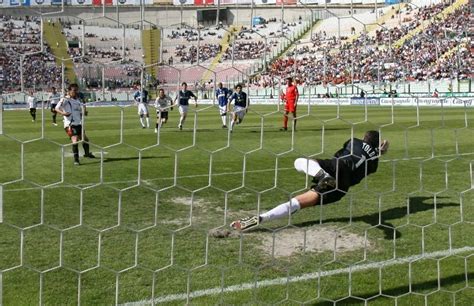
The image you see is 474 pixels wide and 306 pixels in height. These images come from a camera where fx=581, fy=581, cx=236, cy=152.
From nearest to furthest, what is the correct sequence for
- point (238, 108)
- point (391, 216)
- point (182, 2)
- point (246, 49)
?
1. point (182, 2)
2. point (391, 216)
3. point (246, 49)
4. point (238, 108)

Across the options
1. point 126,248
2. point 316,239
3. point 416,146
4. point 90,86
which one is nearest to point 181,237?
point 126,248

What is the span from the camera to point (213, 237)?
18.4 ft

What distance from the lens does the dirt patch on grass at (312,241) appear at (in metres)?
5.21

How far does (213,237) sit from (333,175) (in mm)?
1301

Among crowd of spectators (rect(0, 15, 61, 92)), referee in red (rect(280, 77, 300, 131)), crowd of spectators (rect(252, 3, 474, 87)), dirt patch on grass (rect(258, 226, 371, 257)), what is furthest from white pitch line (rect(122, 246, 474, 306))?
referee in red (rect(280, 77, 300, 131))

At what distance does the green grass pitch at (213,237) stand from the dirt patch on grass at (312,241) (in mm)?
53

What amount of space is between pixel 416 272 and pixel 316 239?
1.14 metres

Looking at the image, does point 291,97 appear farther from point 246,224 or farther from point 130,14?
point 130,14

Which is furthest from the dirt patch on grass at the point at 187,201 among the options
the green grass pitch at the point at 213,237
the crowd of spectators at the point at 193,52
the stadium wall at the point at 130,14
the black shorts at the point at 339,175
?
the stadium wall at the point at 130,14

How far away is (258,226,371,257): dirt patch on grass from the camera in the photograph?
5.21m

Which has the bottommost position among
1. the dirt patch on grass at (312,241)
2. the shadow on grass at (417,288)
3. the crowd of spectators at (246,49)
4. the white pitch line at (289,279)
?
the shadow on grass at (417,288)

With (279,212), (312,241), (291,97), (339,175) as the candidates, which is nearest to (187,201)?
(279,212)

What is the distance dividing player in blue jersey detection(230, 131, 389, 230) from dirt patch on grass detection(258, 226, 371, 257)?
212mm

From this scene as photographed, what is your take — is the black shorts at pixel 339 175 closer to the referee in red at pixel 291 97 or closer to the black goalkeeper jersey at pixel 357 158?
the black goalkeeper jersey at pixel 357 158
